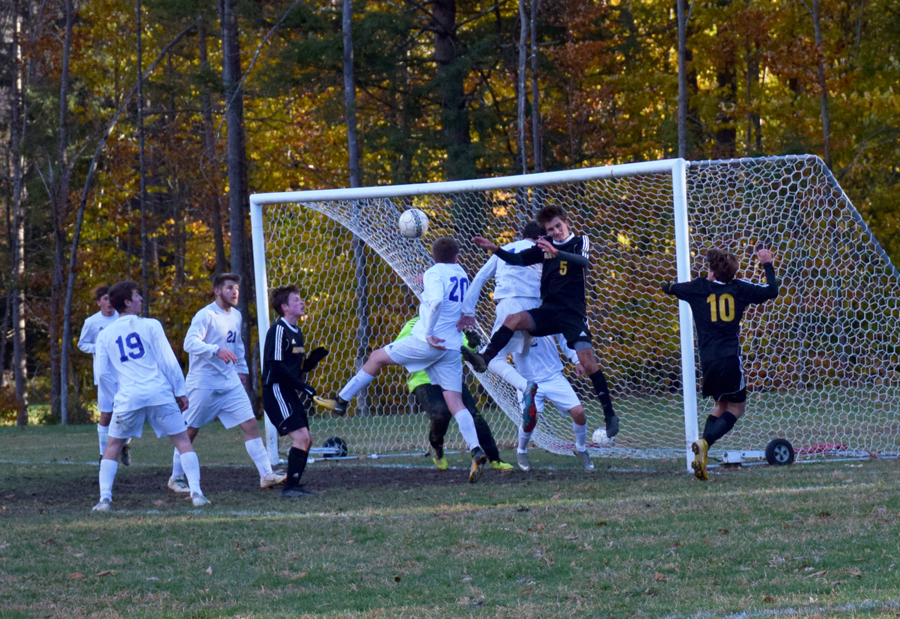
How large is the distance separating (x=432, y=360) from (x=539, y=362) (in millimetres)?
1089

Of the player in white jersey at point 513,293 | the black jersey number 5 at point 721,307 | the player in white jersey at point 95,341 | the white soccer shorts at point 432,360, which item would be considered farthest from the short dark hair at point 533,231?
the player in white jersey at point 95,341

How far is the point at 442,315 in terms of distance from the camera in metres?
9.30

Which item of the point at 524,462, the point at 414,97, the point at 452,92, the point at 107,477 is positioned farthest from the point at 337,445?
the point at 414,97

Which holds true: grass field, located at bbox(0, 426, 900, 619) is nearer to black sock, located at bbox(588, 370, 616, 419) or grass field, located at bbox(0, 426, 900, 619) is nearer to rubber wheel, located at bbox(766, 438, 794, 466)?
rubber wheel, located at bbox(766, 438, 794, 466)

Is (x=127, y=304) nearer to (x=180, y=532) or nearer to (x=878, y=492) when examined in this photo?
(x=180, y=532)

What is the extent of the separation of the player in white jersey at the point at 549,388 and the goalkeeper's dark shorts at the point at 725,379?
126 cm

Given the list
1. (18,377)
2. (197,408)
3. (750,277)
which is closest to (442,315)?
(197,408)

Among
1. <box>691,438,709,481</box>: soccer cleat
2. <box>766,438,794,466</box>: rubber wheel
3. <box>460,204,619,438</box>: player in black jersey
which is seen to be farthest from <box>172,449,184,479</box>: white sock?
<box>766,438,794,466</box>: rubber wheel

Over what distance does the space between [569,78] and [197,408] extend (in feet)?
53.3

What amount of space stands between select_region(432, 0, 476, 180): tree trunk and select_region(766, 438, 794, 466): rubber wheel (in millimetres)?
13994

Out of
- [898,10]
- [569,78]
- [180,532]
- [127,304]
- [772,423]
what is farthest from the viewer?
[569,78]

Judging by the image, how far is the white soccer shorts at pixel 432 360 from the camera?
9.31m

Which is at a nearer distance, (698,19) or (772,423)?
(772,423)

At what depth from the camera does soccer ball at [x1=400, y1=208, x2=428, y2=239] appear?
1062 centimetres
